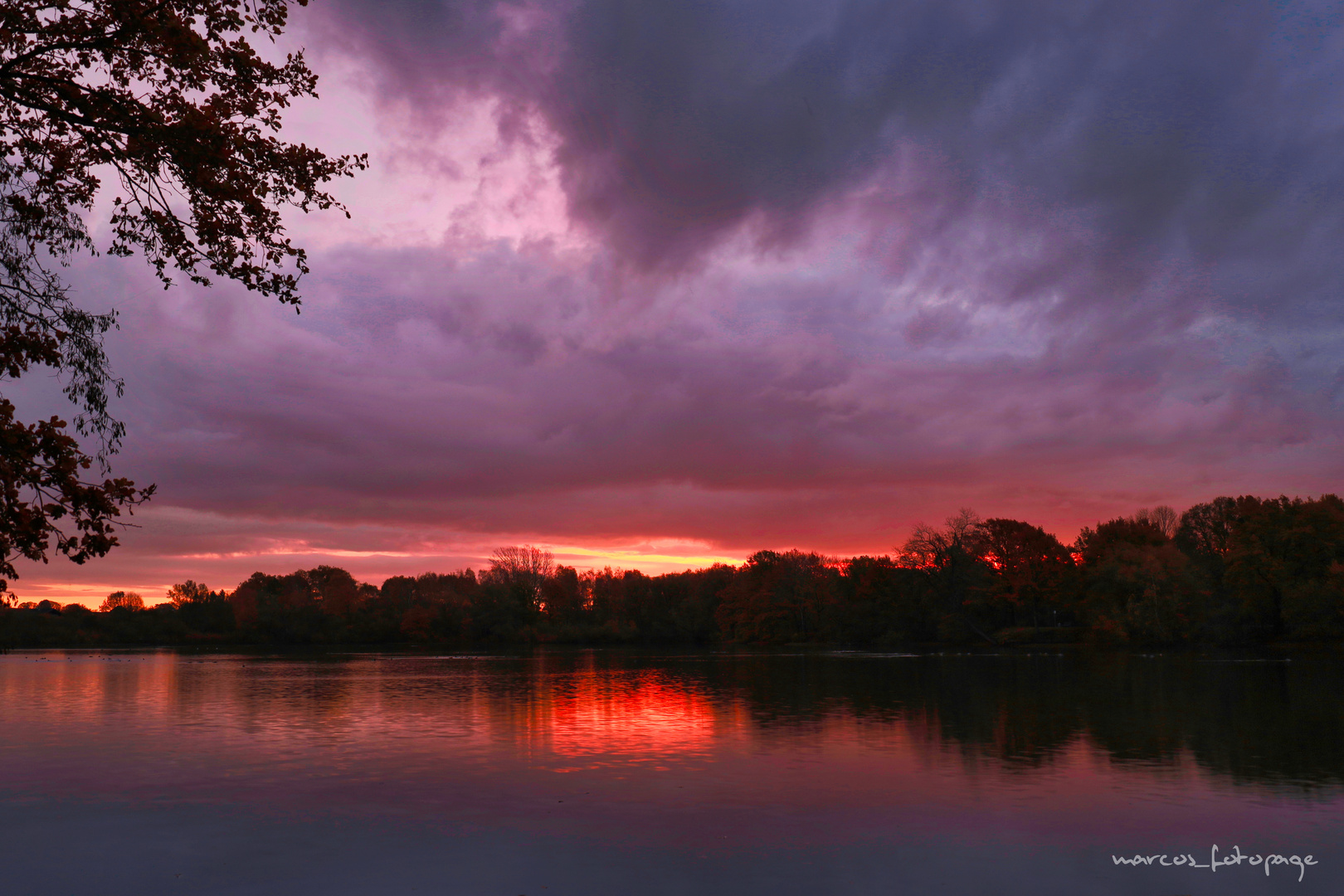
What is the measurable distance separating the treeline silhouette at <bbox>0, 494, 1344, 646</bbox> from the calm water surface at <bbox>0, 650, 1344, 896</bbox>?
6249 centimetres

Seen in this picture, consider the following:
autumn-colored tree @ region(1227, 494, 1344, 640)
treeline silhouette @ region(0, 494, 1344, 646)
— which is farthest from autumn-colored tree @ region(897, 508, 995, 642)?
autumn-colored tree @ region(1227, 494, 1344, 640)

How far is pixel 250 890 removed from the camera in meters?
13.6

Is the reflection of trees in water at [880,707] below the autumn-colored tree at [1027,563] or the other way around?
below

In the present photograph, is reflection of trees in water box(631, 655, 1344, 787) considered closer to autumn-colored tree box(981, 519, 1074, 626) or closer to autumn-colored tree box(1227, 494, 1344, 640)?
autumn-colored tree box(1227, 494, 1344, 640)

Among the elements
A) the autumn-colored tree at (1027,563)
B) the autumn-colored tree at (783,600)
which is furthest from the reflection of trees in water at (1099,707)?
the autumn-colored tree at (783,600)

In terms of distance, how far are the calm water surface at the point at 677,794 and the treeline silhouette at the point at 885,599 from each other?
6249 cm

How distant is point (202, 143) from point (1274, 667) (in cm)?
7336

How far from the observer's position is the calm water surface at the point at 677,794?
14312 millimetres

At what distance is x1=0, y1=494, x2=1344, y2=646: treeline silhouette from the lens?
320ft

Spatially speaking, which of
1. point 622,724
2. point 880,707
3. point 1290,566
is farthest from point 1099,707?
point 1290,566

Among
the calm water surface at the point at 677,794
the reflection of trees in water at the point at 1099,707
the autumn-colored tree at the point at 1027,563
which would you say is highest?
the autumn-colored tree at the point at 1027,563

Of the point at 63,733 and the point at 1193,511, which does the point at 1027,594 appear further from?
the point at 63,733

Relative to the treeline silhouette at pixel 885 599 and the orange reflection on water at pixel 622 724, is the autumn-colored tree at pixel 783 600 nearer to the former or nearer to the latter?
the treeline silhouette at pixel 885 599

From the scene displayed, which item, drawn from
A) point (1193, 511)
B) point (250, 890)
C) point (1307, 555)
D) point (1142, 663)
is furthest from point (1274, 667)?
point (1193, 511)
